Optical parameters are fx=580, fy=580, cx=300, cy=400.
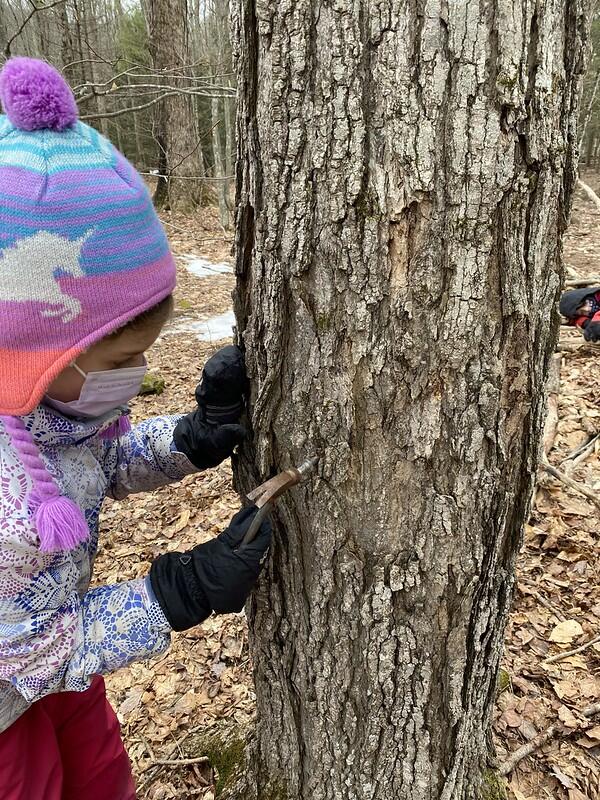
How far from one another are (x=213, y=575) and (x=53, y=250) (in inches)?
32.2

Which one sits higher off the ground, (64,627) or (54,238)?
(54,238)

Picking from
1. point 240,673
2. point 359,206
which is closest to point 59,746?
point 240,673

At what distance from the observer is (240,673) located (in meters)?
2.79

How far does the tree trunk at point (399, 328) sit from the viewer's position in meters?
1.08

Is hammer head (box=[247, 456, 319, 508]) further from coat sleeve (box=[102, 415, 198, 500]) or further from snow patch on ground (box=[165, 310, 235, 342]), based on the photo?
snow patch on ground (box=[165, 310, 235, 342])

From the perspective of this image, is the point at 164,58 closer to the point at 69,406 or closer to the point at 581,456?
the point at 581,456

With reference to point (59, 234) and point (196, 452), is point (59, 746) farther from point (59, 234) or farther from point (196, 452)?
point (59, 234)

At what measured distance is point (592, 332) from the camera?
5.12 meters

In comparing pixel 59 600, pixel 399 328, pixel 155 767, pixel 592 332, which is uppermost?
pixel 399 328

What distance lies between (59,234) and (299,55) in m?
0.59

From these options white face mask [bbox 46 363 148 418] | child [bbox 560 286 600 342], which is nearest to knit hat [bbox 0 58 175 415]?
white face mask [bbox 46 363 148 418]

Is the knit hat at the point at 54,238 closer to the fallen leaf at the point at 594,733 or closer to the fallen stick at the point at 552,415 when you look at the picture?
the fallen leaf at the point at 594,733

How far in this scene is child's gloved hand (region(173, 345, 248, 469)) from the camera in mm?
1477

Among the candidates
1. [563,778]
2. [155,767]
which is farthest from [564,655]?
[155,767]
